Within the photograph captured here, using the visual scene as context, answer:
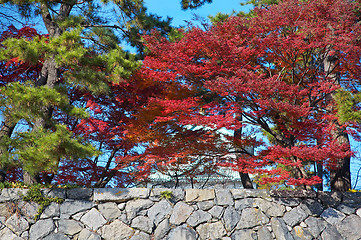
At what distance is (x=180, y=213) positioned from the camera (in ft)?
19.6

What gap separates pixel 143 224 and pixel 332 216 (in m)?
3.69

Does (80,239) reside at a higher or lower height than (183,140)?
lower

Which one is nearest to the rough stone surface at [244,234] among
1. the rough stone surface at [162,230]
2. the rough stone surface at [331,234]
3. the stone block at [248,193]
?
the stone block at [248,193]

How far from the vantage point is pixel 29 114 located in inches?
221

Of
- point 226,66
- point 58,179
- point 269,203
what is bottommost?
point 269,203

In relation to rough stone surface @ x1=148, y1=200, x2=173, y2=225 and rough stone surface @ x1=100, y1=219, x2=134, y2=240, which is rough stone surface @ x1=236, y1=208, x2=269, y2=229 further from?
rough stone surface @ x1=100, y1=219, x2=134, y2=240

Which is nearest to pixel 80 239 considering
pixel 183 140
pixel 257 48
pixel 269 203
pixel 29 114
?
pixel 29 114

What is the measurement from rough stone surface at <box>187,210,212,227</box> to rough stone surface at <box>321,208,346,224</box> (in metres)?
2.32

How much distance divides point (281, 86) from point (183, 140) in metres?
2.39

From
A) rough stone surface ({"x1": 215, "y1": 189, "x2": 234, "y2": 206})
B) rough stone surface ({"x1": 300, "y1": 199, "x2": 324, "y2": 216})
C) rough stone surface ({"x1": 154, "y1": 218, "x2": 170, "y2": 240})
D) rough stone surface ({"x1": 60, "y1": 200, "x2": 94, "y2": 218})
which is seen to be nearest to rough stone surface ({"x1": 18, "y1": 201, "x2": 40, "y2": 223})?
rough stone surface ({"x1": 60, "y1": 200, "x2": 94, "y2": 218})

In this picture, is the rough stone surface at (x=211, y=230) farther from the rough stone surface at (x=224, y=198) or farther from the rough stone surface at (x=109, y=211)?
the rough stone surface at (x=109, y=211)

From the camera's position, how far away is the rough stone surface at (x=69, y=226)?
18.6 ft

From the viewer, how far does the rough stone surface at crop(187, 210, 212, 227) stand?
5.95 m

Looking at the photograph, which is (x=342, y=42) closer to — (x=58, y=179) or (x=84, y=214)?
(x=84, y=214)
